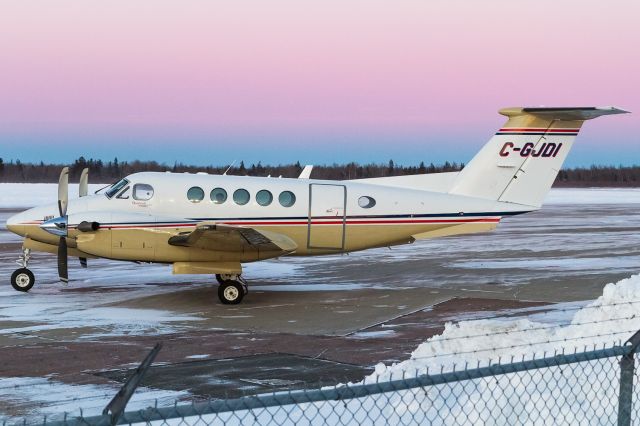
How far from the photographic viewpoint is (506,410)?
7.91m

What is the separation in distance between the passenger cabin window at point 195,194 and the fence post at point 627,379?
1269 cm

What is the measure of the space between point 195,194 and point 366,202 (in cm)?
332

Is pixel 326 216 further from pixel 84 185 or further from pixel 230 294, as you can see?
pixel 84 185

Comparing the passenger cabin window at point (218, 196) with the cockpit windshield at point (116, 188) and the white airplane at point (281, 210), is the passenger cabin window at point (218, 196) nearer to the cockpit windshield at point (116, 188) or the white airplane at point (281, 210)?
the white airplane at point (281, 210)

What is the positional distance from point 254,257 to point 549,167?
6.17 metres

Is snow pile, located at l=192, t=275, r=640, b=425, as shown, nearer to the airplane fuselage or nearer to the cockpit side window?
the airplane fuselage

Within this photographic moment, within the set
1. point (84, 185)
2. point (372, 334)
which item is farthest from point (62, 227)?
point (372, 334)

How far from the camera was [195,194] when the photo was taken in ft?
58.4

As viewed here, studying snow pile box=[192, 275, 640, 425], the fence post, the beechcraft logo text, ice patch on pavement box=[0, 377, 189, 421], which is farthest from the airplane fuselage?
the fence post

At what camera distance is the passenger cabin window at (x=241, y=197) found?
17.9 meters

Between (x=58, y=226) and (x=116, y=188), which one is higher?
(x=116, y=188)

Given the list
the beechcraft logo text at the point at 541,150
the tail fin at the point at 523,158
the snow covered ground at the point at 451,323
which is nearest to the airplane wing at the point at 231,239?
the snow covered ground at the point at 451,323

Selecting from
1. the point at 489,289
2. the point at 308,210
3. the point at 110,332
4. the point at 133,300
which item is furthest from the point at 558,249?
the point at 110,332

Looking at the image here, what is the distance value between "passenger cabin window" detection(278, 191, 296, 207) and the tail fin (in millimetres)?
3455
